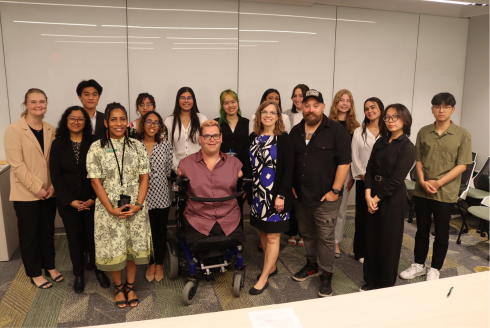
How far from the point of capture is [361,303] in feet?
5.40

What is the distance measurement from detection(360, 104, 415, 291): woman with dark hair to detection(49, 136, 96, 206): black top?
7.47 ft

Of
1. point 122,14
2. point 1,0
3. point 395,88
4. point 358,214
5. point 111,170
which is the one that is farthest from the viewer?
point 395,88

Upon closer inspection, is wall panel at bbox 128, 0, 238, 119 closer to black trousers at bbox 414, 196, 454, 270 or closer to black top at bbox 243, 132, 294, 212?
black top at bbox 243, 132, 294, 212

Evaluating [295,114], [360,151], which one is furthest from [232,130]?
[360,151]

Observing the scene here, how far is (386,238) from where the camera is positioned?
9.48ft

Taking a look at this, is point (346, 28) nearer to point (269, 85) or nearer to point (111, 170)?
point (269, 85)

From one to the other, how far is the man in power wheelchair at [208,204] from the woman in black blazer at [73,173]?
→ 0.75m

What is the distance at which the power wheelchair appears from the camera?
2830 mm

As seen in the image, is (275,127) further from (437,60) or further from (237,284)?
(437,60)

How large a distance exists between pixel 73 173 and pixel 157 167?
0.65 meters

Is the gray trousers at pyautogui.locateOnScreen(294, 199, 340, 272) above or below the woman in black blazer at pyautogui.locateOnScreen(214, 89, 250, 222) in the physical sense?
below

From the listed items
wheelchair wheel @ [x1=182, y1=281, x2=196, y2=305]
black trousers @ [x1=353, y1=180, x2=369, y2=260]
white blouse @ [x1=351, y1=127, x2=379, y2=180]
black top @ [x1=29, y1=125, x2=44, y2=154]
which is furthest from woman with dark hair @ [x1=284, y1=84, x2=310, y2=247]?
black top @ [x1=29, y1=125, x2=44, y2=154]

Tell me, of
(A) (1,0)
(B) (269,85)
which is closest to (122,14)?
(A) (1,0)

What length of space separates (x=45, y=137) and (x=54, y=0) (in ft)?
6.63
